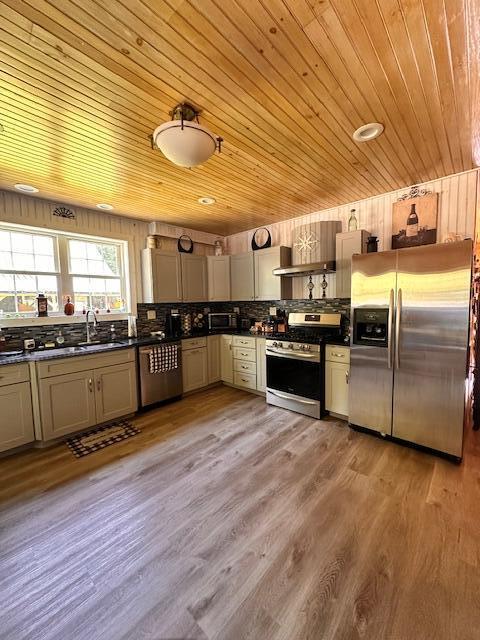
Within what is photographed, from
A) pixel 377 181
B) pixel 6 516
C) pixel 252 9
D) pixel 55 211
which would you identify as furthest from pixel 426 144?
pixel 6 516

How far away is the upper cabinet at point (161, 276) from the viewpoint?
379 centimetres

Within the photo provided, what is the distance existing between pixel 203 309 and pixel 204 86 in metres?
3.45

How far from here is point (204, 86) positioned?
1488 mm

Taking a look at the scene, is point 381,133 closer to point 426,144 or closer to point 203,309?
point 426,144

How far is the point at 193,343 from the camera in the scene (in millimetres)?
3971

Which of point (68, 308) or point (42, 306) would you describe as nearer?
point (42, 306)

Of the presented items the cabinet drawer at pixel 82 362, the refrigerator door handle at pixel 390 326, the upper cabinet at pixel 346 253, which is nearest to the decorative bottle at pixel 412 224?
the upper cabinet at pixel 346 253

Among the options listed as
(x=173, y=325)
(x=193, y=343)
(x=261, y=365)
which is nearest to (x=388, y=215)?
(x=261, y=365)

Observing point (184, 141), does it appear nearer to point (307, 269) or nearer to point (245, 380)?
point (307, 269)

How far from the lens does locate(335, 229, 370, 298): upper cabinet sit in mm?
3039

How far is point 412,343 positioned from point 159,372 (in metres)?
2.83

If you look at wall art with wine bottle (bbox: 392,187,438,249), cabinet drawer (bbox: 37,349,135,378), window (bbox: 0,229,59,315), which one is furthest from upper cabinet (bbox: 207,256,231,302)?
wall art with wine bottle (bbox: 392,187,438,249)

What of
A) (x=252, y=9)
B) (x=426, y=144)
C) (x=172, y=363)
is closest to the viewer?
(x=252, y=9)

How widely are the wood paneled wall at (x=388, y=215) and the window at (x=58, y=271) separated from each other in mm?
2489
